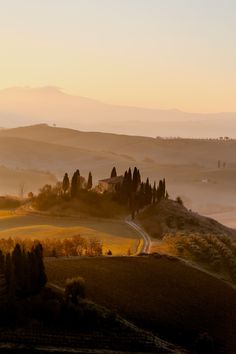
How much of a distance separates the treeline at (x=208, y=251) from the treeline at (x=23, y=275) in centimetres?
2648

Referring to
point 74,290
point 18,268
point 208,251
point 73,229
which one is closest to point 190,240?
point 208,251

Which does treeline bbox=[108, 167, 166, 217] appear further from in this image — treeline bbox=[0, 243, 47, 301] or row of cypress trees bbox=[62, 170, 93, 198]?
treeline bbox=[0, 243, 47, 301]

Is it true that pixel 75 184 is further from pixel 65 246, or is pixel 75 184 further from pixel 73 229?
pixel 65 246

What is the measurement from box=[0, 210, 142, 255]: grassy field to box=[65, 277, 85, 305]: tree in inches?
897

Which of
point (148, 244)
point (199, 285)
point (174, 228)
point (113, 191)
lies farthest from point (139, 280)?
point (113, 191)

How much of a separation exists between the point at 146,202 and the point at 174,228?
11.6 m

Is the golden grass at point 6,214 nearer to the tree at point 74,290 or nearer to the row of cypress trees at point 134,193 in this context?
the row of cypress trees at point 134,193

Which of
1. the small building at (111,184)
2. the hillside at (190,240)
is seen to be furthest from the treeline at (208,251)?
the small building at (111,184)

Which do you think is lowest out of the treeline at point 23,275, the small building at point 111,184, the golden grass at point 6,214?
the treeline at point 23,275

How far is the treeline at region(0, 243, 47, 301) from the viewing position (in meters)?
39.3

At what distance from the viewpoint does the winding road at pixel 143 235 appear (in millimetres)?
68375

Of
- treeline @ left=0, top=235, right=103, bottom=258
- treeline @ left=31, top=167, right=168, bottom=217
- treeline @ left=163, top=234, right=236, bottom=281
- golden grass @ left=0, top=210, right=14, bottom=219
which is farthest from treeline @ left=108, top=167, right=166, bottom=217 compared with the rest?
treeline @ left=0, top=235, right=103, bottom=258

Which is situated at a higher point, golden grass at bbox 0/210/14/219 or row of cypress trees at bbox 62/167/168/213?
row of cypress trees at bbox 62/167/168/213

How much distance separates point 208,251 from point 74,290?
28.8 m
